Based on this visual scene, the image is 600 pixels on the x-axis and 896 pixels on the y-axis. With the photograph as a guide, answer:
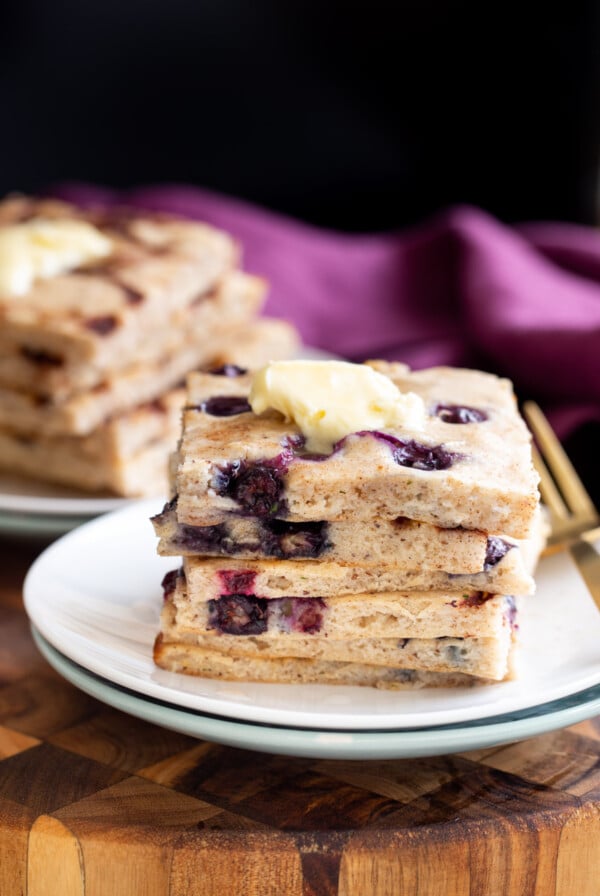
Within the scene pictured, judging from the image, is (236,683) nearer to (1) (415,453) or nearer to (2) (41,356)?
(1) (415,453)

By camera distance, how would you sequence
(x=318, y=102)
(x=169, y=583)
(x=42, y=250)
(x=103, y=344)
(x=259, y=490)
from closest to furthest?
1. (x=259, y=490)
2. (x=169, y=583)
3. (x=103, y=344)
4. (x=42, y=250)
5. (x=318, y=102)

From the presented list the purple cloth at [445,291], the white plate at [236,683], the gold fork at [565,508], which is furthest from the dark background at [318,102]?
the white plate at [236,683]

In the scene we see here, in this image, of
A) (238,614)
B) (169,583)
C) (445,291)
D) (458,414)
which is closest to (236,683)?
(238,614)

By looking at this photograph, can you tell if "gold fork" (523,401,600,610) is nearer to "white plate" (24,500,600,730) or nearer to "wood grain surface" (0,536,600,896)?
"white plate" (24,500,600,730)

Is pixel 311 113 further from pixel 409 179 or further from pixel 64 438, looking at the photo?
pixel 64 438

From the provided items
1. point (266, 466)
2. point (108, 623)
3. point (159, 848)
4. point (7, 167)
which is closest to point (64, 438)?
point (108, 623)
